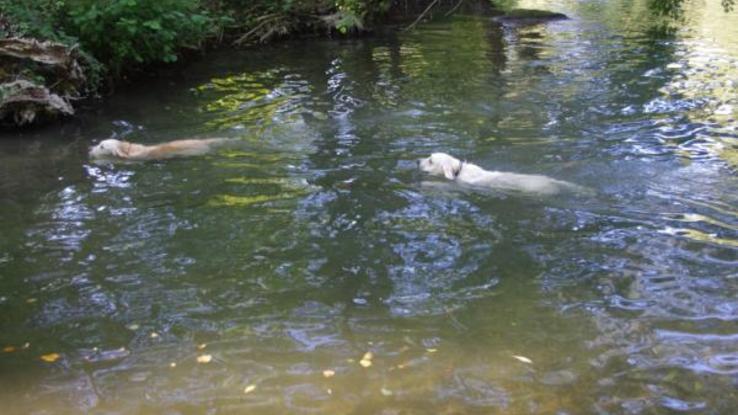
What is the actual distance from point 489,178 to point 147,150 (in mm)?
5182

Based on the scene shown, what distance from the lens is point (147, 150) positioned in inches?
411

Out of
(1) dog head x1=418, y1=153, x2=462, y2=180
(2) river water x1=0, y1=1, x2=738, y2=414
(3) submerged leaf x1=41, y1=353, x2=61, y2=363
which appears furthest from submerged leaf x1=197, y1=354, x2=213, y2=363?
(1) dog head x1=418, y1=153, x2=462, y2=180

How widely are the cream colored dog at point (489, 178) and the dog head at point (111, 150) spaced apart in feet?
14.8

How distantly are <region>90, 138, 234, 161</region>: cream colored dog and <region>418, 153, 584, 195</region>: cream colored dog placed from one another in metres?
3.64

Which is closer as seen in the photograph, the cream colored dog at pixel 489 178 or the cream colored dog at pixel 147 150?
the cream colored dog at pixel 489 178

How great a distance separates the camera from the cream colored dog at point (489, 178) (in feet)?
28.2

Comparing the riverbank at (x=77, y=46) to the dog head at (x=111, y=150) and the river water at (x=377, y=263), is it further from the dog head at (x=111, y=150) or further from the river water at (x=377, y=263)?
the dog head at (x=111, y=150)

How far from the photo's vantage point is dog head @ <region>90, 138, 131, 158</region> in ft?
34.0

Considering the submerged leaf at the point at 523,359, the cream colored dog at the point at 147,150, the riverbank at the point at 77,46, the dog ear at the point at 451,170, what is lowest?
the submerged leaf at the point at 523,359

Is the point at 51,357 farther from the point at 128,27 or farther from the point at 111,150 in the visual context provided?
the point at 128,27

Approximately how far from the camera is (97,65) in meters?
14.1

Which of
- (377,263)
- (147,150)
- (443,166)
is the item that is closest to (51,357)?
(377,263)

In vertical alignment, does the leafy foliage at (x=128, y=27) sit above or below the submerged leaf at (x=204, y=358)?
above

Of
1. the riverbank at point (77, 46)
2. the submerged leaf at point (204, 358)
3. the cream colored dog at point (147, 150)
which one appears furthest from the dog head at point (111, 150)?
the submerged leaf at point (204, 358)
